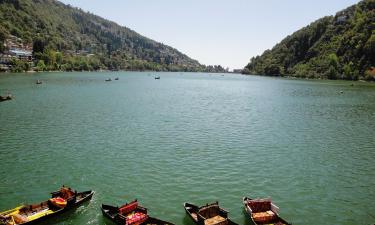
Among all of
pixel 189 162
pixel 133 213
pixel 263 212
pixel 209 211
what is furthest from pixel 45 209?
pixel 189 162

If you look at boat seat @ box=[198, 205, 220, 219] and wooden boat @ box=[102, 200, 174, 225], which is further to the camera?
boat seat @ box=[198, 205, 220, 219]

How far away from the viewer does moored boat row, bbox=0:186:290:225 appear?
31.9m

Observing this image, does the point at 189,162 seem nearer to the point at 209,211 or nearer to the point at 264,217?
the point at 209,211

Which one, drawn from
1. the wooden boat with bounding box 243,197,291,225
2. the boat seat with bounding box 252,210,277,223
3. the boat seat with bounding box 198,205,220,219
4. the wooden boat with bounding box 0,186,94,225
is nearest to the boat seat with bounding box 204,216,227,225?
the boat seat with bounding box 198,205,220,219

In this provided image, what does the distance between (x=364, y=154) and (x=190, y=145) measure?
29.7 metres

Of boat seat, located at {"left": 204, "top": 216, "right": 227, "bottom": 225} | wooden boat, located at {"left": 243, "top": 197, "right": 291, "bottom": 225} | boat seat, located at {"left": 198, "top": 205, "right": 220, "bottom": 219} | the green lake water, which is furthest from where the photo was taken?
the green lake water

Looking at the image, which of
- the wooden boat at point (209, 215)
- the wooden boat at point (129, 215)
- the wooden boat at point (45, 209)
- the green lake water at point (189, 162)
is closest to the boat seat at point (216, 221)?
the wooden boat at point (209, 215)

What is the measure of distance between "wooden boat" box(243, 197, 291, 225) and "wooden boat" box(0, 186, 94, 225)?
16928 mm

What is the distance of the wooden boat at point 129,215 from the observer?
104ft

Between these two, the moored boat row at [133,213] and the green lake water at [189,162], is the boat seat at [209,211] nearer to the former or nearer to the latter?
the moored boat row at [133,213]

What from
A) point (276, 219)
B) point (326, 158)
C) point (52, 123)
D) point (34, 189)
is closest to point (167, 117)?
point (52, 123)

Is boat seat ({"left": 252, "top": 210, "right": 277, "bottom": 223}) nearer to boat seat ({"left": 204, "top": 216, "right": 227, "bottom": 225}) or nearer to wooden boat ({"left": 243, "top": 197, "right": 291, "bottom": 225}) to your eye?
wooden boat ({"left": 243, "top": 197, "right": 291, "bottom": 225})

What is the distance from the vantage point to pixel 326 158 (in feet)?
188

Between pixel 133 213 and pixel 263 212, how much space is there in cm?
1270
